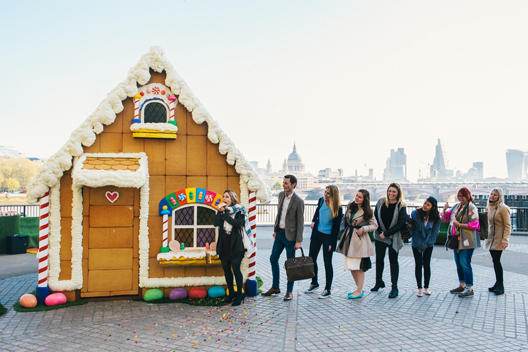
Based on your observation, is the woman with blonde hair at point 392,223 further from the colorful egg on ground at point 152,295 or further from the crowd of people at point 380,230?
the colorful egg on ground at point 152,295

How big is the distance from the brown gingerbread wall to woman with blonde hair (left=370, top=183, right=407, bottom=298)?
8.12 ft

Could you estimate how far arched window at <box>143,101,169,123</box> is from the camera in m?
6.39

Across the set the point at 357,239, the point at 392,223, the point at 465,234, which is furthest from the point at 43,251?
the point at 465,234

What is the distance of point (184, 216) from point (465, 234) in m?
4.64

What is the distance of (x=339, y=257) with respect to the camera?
10.4 metres

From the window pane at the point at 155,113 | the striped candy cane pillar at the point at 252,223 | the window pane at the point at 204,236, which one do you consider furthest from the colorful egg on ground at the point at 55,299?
the window pane at the point at 155,113

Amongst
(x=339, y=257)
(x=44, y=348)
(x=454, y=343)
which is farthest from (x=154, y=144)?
(x=339, y=257)

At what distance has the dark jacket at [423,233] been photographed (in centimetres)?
636

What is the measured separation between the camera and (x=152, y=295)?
6148mm

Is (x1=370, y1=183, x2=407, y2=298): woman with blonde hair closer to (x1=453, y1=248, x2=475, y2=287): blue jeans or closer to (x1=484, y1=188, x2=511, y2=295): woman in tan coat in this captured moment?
(x1=453, y1=248, x2=475, y2=287): blue jeans

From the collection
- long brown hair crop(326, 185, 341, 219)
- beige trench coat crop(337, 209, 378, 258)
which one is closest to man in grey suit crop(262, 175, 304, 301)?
long brown hair crop(326, 185, 341, 219)

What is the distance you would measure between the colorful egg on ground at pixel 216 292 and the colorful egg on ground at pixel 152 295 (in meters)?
0.77

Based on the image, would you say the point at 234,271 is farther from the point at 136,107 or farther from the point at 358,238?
the point at 136,107

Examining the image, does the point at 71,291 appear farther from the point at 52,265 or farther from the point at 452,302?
the point at 452,302
